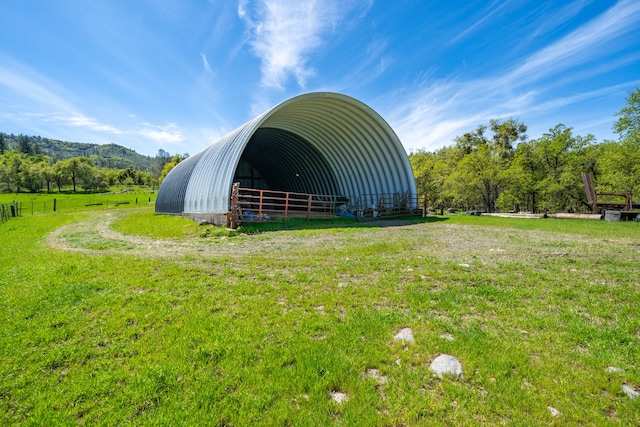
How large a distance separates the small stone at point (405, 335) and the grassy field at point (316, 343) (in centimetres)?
9

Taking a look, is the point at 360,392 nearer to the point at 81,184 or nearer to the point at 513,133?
the point at 513,133

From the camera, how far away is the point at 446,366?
2.95 meters

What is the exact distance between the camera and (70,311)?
4410mm

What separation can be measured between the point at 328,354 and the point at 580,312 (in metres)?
3.95

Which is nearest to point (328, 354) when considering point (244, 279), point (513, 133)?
point (244, 279)

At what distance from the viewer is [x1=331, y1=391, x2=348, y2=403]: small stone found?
260cm

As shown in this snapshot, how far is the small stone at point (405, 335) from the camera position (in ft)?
11.5

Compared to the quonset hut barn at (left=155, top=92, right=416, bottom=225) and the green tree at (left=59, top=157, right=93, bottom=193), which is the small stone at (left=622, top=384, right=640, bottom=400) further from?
the green tree at (left=59, top=157, right=93, bottom=193)

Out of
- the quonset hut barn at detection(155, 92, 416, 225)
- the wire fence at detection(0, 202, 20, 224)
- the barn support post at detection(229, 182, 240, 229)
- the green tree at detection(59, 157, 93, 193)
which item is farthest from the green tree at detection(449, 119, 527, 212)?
the green tree at detection(59, 157, 93, 193)

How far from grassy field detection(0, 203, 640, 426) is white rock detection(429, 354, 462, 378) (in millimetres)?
77

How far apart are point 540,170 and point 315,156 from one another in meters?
31.3

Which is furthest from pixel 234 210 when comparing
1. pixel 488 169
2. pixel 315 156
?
pixel 488 169

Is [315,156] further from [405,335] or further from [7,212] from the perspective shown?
[7,212]

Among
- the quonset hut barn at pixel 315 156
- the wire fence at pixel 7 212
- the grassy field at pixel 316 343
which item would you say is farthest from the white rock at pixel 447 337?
the wire fence at pixel 7 212
